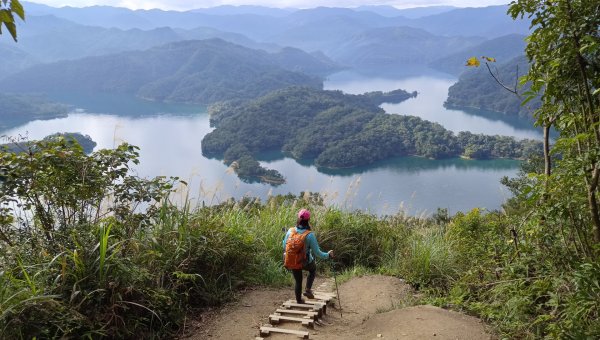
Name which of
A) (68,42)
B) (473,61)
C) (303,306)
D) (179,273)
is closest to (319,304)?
(303,306)

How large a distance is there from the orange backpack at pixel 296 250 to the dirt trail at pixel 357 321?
402 mm

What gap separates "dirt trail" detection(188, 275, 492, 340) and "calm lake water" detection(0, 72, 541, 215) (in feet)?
46.9

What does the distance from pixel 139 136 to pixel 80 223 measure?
6233 centimetres

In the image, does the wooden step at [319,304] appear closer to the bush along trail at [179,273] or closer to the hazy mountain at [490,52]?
the bush along trail at [179,273]

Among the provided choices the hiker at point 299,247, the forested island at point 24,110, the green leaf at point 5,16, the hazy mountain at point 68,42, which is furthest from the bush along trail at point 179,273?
the hazy mountain at point 68,42

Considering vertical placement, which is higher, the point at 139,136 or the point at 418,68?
the point at 418,68

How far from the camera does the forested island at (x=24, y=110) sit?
6819 cm

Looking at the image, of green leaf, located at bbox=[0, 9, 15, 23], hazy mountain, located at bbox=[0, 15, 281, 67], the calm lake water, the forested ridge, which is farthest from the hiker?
hazy mountain, located at bbox=[0, 15, 281, 67]

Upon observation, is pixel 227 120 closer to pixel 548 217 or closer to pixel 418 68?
pixel 548 217

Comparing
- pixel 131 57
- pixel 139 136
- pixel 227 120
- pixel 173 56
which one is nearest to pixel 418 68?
pixel 173 56

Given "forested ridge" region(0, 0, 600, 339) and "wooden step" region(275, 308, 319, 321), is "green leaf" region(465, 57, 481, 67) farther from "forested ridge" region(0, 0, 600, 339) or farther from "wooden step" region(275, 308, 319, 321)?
"wooden step" region(275, 308, 319, 321)

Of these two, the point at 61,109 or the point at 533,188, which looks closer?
the point at 533,188

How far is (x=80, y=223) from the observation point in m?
3.39

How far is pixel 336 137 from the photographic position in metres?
61.7
